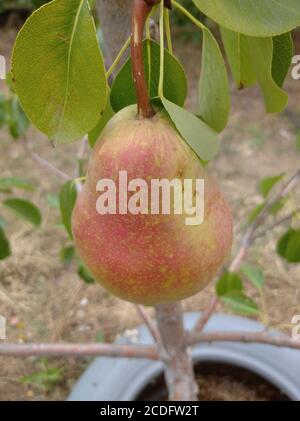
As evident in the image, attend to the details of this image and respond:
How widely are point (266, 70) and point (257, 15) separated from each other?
0.06 metres

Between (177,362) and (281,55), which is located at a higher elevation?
(281,55)

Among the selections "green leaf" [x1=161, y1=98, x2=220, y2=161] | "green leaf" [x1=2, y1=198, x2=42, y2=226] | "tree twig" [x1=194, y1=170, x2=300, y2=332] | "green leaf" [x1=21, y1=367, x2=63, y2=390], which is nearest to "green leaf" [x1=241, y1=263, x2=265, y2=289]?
"tree twig" [x1=194, y1=170, x2=300, y2=332]

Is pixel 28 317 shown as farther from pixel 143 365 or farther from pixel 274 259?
pixel 274 259

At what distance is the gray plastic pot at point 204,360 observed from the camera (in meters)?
0.87

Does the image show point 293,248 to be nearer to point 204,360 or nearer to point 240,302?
point 240,302

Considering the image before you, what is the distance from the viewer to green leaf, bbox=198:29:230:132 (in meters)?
0.44

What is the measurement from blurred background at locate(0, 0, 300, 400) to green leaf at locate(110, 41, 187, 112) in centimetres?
41

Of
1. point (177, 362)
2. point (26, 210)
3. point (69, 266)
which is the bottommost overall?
point (177, 362)

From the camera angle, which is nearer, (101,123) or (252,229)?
(101,123)

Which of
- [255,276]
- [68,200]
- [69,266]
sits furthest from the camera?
[69,266]

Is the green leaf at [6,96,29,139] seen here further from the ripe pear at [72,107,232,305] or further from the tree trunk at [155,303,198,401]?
the ripe pear at [72,107,232,305]

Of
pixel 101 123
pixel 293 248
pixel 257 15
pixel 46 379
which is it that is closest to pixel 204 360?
pixel 293 248

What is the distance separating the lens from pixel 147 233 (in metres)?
0.40
